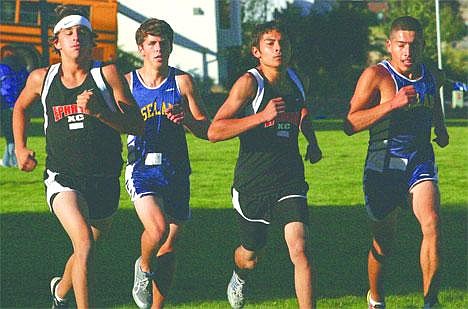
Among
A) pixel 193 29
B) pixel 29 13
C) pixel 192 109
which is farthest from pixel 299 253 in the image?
pixel 193 29

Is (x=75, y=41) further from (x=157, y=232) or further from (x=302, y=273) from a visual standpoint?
(x=302, y=273)

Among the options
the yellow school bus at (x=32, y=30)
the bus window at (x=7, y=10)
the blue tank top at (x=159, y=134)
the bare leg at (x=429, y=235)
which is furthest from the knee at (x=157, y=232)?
the bus window at (x=7, y=10)

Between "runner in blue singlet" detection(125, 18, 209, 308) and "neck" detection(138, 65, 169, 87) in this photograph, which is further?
"neck" detection(138, 65, 169, 87)

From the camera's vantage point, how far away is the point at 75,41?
904 centimetres

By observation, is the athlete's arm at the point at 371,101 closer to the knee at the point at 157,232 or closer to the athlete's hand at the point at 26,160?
the knee at the point at 157,232

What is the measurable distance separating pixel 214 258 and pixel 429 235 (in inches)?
167

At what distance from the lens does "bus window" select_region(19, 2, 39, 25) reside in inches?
2191

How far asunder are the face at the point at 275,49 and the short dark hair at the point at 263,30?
0.04 meters

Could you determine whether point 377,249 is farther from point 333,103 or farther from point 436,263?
point 333,103

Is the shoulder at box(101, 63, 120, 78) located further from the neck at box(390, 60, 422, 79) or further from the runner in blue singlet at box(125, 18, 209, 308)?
the neck at box(390, 60, 422, 79)

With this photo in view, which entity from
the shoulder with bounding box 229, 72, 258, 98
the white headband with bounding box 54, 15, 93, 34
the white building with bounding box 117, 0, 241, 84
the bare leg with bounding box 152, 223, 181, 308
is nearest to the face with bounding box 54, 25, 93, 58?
the white headband with bounding box 54, 15, 93, 34

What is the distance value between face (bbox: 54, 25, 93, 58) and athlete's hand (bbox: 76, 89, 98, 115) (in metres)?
0.48

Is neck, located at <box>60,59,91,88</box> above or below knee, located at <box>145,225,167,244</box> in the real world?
above

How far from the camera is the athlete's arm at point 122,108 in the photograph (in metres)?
8.87
